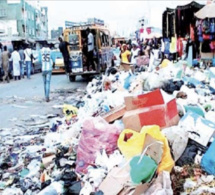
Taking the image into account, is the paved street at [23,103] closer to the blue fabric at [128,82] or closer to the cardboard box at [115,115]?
the blue fabric at [128,82]

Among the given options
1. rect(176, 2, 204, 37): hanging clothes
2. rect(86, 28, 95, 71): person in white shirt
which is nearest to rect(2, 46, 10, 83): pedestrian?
rect(86, 28, 95, 71): person in white shirt

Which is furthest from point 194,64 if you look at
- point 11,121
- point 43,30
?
point 43,30

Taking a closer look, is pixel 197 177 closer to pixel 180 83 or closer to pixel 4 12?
pixel 180 83

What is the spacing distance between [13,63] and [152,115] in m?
17.0

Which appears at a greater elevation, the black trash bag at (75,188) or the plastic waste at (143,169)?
the plastic waste at (143,169)

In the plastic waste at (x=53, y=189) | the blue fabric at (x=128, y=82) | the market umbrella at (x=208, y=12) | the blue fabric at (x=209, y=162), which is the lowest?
the plastic waste at (x=53, y=189)

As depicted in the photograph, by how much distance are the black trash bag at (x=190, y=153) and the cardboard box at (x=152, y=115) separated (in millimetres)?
567

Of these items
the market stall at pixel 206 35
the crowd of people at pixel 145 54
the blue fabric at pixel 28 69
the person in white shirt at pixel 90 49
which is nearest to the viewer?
the market stall at pixel 206 35

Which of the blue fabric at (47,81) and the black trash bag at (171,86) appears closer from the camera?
the black trash bag at (171,86)

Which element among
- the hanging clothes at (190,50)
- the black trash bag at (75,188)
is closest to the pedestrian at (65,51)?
the hanging clothes at (190,50)

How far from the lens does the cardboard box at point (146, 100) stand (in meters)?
5.22

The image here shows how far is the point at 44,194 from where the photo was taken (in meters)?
4.41

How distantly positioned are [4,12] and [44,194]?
165 ft

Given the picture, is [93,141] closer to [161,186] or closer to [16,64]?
[161,186]
